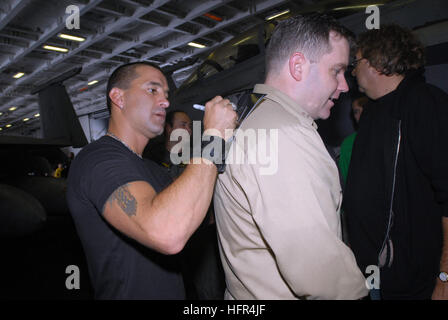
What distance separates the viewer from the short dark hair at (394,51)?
68.0 inches

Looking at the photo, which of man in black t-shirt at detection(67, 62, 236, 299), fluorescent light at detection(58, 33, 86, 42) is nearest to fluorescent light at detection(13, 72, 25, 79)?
fluorescent light at detection(58, 33, 86, 42)

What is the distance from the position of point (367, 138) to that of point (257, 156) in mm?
1082

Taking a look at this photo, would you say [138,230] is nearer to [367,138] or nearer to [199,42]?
[367,138]

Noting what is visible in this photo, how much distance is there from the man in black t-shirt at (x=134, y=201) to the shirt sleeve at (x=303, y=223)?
0.28 m

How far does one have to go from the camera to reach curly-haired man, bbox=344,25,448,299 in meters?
1.45

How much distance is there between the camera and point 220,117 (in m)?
1.20

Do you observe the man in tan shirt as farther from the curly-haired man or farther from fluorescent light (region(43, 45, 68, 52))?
fluorescent light (region(43, 45, 68, 52))

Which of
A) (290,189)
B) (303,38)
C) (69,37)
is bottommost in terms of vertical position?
(290,189)

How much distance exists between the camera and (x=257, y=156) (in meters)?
1.03

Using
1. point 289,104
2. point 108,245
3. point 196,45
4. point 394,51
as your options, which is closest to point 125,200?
point 108,245

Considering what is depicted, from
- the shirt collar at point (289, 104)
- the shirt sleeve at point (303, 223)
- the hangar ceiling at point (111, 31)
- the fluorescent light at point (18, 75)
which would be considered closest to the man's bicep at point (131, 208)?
the shirt sleeve at point (303, 223)

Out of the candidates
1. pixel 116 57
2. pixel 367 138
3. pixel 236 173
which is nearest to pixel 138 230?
pixel 236 173

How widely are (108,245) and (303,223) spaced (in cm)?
99

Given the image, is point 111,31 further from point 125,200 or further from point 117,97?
point 125,200
